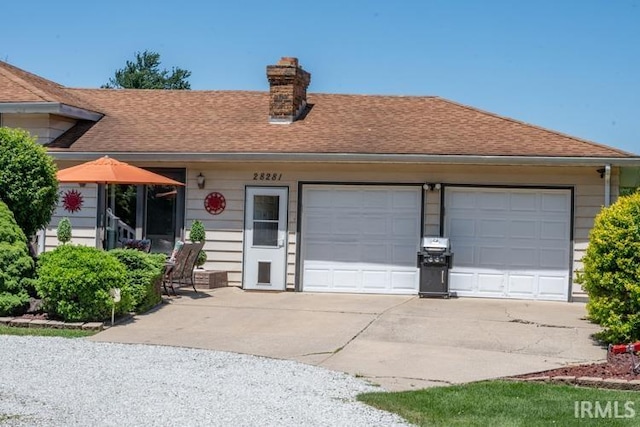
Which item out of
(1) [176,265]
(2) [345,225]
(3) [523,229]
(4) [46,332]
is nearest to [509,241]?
(3) [523,229]

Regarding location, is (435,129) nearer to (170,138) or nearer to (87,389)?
(170,138)

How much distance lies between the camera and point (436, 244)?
15172 mm

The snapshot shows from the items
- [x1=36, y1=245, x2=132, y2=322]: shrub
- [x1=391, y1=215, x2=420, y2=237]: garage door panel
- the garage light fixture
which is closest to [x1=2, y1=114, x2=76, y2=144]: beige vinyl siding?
the garage light fixture

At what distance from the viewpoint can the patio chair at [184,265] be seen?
14.2m

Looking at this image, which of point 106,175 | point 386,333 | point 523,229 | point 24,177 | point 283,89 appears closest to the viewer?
point 386,333

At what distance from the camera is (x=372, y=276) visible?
15938mm

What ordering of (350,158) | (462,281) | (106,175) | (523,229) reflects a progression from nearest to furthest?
(106,175) → (350,158) → (523,229) → (462,281)

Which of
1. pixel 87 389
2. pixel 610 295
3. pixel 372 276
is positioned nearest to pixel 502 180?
pixel 372 276

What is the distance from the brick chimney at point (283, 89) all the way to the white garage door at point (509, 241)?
3.87m

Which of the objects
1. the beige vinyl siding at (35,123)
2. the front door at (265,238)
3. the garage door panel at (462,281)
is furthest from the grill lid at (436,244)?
the beige vinyl siding at (35,123)

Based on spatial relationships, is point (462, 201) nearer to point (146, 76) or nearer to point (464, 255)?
point (464, 255)

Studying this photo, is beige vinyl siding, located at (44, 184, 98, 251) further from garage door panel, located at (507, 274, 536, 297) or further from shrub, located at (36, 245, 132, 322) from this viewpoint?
garage door panel, located at (507, 274, 536, 297)

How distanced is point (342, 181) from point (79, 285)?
20.5 feet

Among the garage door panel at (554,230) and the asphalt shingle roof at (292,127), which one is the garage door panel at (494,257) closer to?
the garage door panel at (554,230)
